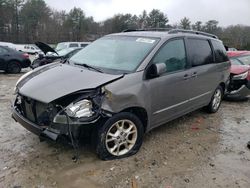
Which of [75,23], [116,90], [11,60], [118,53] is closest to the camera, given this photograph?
[116,90]

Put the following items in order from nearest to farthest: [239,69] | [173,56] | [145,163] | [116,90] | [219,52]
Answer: [116,90] < [145,163] < [173,56] < [219,52] < [239,69]

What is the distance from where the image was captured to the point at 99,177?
3.26 meters

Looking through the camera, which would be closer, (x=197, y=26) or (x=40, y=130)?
(x=40, y=130)

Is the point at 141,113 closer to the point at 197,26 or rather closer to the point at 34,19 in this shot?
the point at 197,26

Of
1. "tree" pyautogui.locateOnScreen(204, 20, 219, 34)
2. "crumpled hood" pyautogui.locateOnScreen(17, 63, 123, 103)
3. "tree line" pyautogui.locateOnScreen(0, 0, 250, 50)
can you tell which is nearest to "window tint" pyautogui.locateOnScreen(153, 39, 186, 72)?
"crumpled hood" pyautogui.locateOnScreen(17, 63, 123, 103)

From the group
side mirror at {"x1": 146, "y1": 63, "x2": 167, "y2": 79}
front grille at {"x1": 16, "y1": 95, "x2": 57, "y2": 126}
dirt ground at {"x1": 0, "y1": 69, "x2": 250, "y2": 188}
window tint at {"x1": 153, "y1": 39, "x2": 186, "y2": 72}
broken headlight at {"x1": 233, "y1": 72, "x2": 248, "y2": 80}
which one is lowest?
dirt ground at {"x1": 0, "y1": 69, "x2": 250, "y2": 188}

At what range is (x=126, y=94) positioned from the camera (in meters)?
3.53

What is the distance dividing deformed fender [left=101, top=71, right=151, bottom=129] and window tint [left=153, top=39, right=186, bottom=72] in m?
0.52

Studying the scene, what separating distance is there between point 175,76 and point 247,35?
40112 mm

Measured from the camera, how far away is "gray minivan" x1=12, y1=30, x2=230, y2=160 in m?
3.27

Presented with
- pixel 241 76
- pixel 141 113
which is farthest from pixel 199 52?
pixel 241 76

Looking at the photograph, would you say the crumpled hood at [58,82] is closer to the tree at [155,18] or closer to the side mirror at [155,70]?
the side mirror at [155,70]

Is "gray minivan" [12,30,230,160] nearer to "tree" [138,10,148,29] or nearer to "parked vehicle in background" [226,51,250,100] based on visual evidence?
"parked vehicle in background" [226,51,250,100]

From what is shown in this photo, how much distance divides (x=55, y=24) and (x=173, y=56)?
48254 millimetres
